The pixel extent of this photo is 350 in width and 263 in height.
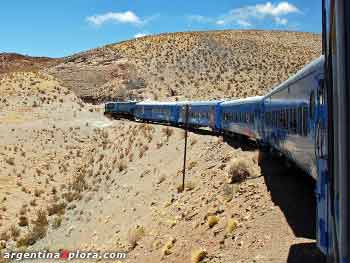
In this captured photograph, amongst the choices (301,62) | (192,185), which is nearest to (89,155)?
(192,185)

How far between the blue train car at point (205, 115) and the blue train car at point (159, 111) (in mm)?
1953

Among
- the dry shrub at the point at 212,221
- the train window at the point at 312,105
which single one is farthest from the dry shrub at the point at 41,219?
the train window at the point at 312,105

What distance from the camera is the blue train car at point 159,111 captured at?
49.9 m

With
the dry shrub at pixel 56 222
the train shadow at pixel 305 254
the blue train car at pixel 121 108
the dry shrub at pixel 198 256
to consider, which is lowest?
the dry shrub at pixel 56 222

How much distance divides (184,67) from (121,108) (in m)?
31.6

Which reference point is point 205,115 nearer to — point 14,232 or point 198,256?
point 14,232

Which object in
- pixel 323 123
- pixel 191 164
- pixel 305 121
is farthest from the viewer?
pixel 191 164

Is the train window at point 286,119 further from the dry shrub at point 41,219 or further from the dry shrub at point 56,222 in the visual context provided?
the dry shrub at point 41,219

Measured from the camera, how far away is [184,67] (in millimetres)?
99000

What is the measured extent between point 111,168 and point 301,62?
7108 cm

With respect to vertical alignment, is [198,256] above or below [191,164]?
below

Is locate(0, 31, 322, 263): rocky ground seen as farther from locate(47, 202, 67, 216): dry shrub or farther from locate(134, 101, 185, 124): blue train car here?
locate(134, 101, 185, 124): blue train car

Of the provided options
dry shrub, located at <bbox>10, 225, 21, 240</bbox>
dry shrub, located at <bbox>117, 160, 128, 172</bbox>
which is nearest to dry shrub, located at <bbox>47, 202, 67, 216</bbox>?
dry shrub, located at <bbox>10, 225, 21, 240</bbox>

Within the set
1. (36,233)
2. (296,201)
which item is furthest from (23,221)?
(296,201)
